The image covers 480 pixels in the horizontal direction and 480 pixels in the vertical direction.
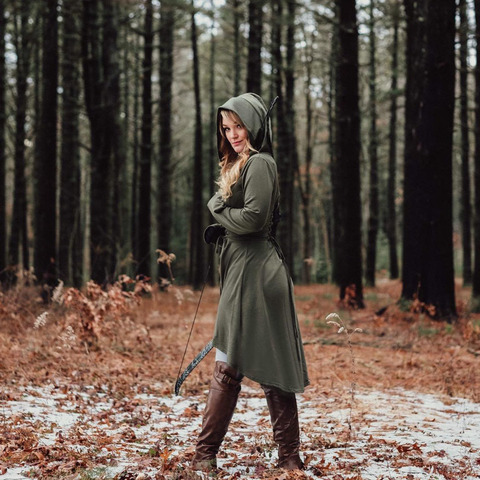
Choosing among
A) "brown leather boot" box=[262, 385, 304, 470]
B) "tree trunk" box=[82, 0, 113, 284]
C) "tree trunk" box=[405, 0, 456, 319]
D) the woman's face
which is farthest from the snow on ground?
"tree trunk" box=[82, 0, 113, 284]

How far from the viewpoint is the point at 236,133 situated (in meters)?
3.82

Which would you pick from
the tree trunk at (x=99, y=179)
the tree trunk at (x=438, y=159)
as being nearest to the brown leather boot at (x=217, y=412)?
the tree trunk at (x=438, y=159)

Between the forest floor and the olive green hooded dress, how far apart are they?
68 cm

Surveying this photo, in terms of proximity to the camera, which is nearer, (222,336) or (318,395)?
(222,336)

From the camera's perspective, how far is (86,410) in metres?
5.29

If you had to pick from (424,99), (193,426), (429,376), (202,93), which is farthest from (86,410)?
(202,93)

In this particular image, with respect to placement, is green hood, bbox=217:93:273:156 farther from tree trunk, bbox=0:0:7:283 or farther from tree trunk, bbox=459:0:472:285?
tree trunk, bbox=459:0:472:285

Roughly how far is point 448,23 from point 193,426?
8.32m

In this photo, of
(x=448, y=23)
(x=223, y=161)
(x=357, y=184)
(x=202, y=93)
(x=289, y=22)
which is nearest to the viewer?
(x=223, y=161)

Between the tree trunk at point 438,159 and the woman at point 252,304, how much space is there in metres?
6.79

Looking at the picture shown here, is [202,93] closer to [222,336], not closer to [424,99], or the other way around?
[424,99]

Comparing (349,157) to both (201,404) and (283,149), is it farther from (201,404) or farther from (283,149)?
(283,149)

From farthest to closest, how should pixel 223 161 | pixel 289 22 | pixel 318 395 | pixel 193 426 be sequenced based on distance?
1. pixel 289 22
2. pixel 318 395
3. pixel 193 426
4. pixel 223 161

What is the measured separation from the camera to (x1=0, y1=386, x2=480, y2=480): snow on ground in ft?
12.7
